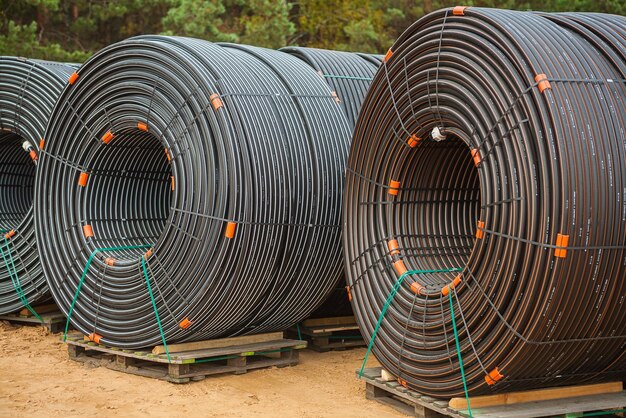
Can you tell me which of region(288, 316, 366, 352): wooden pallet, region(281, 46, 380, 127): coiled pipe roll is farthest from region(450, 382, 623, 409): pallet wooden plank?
region(281, 46, 380, 127): coiled pipe roll

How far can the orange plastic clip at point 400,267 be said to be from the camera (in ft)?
23.2

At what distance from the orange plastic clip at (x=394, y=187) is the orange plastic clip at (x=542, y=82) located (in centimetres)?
185

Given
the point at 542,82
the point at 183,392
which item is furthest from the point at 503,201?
the point at 183,392

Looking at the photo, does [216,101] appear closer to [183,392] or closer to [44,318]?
[183,392]

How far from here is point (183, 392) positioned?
7496mm

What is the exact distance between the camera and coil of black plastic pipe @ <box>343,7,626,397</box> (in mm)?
5621

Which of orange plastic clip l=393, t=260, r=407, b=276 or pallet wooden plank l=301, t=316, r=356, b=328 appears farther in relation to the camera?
pallet wooden plank l=301, t=316, r=356, b=328

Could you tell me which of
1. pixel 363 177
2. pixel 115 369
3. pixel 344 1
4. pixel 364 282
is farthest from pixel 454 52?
pixel 344 1

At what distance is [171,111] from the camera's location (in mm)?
8055

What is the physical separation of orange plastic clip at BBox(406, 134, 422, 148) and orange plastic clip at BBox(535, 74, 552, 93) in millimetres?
1414

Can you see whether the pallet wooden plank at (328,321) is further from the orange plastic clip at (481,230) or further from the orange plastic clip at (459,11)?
the orange plastic clip at (459,11)

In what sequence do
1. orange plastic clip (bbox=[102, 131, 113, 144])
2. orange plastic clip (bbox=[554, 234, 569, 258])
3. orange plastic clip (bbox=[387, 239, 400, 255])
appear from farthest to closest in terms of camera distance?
orange plastic clip (bbox=[102, 131, 113, 144])
orange plastic clip (bbox=[387, 239, 400, 255])
orange plastic clip (bbox=[554, 234, 569, 258])

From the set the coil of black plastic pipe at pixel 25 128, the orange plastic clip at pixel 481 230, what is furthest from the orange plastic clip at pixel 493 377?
the coil of black plastic pipe at pixel 25 128

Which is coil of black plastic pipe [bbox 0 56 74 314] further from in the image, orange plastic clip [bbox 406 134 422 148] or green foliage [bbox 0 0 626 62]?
green foliage [bbox 0 0 626 62]
